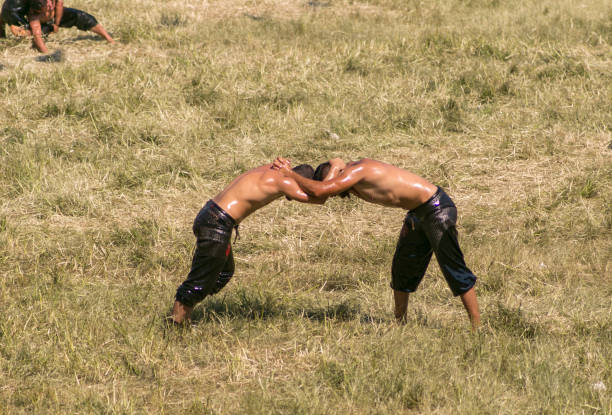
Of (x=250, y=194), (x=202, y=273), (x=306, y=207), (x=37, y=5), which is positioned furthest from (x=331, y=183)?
(x=37, y=5)

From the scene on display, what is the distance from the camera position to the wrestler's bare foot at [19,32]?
11.1 m

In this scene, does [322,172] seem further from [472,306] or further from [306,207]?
[306,207]

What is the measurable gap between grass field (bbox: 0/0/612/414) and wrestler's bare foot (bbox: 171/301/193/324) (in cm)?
9

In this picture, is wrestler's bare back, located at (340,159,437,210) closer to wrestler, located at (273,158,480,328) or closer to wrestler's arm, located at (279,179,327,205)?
wrestler, located at (273,158,480,328)

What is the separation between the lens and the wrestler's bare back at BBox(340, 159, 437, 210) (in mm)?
5109

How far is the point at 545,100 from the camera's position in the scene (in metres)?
9.66

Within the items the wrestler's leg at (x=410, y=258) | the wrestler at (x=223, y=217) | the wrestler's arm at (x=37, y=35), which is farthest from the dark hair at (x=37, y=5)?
the wrestler's leg at (x=410, y=258)

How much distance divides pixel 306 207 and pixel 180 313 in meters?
2.74

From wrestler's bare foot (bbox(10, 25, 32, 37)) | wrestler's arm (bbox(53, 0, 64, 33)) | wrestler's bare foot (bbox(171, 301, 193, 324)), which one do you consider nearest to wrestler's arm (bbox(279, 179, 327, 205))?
wrestler's bare foot (bbox(171, 301, 193, 324))

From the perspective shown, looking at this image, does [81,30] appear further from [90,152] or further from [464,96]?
[464,96]

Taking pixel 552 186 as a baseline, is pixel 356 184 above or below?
above

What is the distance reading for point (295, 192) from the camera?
16.6 ft

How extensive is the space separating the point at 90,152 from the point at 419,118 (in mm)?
3884

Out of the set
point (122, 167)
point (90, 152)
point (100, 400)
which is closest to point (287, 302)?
point (100, 400)
